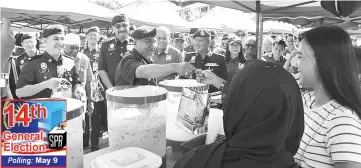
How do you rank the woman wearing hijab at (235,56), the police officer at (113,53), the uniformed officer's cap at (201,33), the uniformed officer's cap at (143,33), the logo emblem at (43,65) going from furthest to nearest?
the woman wearing hijab at (235,56) < the police officer at (113,53) < the uniformed officer's cap at (201,33) < the logo emblem at (43,65) < the uniformed officer's cap at (143,33)

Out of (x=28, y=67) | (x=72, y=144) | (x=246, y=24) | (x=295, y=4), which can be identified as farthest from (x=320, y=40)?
(x=246, y=24)

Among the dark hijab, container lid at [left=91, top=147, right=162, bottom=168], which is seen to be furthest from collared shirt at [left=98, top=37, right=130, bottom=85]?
the dark hijab

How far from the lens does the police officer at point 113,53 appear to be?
135 inches

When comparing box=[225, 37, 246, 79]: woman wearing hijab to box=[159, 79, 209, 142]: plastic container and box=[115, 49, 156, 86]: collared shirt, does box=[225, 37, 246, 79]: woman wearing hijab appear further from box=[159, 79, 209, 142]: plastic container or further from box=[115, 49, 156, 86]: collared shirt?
box=[159, 79, 209, 142]: plastic container

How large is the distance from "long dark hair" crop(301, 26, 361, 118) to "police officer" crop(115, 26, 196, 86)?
74 cm

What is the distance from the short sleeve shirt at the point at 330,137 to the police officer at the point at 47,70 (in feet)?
6.12

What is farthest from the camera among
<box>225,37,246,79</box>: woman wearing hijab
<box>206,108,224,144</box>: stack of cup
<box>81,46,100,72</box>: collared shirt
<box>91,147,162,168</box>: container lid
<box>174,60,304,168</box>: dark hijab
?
<box>81,46,100,72</box>: collared shirt

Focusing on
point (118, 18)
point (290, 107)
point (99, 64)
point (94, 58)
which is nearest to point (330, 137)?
point (290, 107)

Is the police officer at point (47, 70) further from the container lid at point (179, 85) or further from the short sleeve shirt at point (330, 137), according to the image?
the short sleeve shirt at point (330, 137)

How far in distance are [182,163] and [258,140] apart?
0.83ft

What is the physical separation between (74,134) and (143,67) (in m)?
0.71

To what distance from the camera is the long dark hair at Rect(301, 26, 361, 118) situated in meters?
1.03
